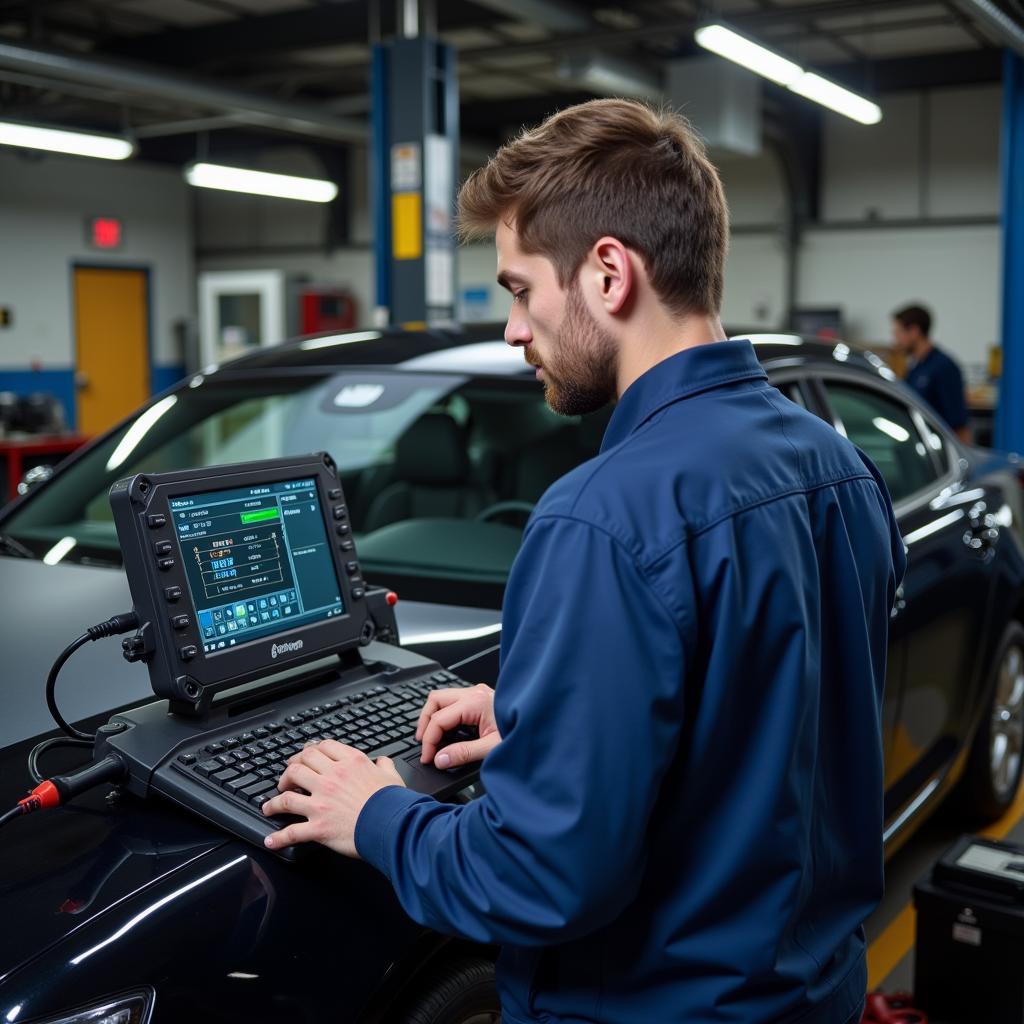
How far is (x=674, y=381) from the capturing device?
109cm

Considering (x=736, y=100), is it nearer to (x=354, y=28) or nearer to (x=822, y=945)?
(x=354, y=28)

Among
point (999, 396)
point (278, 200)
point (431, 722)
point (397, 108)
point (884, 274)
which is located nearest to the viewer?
point (431, 722)

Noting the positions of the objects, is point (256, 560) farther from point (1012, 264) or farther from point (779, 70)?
point (1012, 264)

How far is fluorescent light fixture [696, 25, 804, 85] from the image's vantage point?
21.7 ft

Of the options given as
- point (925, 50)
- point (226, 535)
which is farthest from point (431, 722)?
point (925, 50)

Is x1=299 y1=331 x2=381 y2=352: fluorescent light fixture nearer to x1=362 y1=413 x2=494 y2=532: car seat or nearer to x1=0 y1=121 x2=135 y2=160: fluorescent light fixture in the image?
x1=362 y1=413 x2=494 y2=532: car seat

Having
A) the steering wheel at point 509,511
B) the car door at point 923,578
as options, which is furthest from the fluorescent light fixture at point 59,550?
the car door at point 923,578

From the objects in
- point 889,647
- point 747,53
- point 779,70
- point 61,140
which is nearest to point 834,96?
point 779,70

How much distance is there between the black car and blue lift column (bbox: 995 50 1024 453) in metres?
5.31

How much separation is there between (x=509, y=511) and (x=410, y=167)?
172 inches

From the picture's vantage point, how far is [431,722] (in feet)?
4.71

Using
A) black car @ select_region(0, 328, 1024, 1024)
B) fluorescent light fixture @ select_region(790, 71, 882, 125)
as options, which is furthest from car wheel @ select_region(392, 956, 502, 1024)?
fluorescent light fixture @ select_region(790, 71, 882, 125)

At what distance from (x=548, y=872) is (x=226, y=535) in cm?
68

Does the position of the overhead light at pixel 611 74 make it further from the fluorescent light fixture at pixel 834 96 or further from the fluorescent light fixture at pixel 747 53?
the fluorescent light fixture at pixel 747 53
